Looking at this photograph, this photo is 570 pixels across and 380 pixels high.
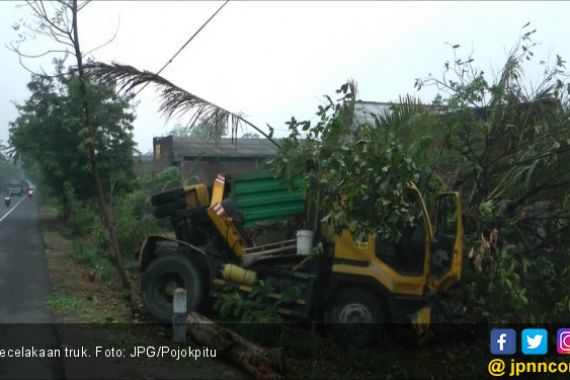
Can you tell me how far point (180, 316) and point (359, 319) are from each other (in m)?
2.14

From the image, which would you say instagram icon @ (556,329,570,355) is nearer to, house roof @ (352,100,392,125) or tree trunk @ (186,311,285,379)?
tree trunk @ (186,311,285,379)

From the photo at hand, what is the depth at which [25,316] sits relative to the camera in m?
8.10

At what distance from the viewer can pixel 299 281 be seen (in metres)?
7.47

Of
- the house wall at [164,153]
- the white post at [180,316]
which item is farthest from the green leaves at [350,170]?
the house wall at [164,153]

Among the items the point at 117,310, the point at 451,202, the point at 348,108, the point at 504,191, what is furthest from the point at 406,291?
the point at 117,310

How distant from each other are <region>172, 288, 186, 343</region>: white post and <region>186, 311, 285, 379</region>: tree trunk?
0.12 meters

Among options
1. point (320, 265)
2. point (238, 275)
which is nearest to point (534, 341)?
point (320, 265)

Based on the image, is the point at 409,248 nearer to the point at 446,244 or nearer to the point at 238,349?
the point at 446,244

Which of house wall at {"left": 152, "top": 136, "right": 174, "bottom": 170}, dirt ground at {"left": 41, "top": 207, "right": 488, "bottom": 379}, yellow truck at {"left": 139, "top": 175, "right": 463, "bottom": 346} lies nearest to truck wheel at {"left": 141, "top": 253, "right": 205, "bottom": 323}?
yellow truck at {"left": 139, "top": 175, "right": 463, "bottom": 346}

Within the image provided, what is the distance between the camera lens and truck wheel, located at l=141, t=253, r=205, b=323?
8203 millimetres

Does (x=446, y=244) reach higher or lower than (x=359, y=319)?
higher

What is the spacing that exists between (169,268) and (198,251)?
50cm

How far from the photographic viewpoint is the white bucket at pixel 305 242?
7.19 metres

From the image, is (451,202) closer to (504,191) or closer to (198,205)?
(504,191)
